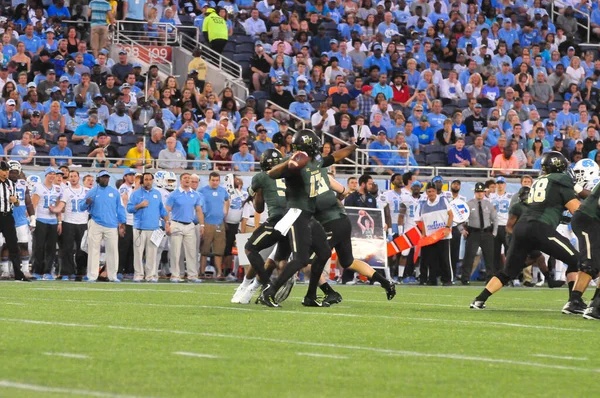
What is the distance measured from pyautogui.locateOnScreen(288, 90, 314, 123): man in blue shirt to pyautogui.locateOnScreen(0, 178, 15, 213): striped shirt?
802cm

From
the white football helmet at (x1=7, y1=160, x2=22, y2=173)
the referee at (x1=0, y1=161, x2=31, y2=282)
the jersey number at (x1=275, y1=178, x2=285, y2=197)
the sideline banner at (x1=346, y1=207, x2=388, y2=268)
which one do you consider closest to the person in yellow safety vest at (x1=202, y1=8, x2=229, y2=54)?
the sideline banner at (x1=346, y1=207, x2=388, y2=268)

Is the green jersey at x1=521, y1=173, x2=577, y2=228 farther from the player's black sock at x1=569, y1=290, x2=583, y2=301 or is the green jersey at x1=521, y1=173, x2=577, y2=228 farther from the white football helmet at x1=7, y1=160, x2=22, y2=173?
the white football helmet at x1=7, y1=160, x2=22, y2=173

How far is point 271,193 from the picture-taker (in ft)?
48.2

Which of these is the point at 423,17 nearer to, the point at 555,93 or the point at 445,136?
the point at 555,93

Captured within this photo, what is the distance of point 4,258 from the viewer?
20.7m

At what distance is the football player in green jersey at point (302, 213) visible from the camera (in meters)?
13.2

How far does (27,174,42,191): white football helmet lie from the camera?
20859mm

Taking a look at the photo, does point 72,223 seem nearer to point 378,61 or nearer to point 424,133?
point 424,133

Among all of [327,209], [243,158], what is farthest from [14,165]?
[327,209]

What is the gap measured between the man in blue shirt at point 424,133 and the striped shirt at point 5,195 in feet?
31.9

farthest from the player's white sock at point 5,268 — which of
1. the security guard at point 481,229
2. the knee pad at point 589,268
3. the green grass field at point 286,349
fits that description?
the knee pad at point 589,268

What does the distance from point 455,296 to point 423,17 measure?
49.9 ft

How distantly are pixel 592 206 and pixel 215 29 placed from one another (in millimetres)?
15442

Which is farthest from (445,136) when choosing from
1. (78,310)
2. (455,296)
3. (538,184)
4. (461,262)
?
(78,310)
